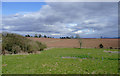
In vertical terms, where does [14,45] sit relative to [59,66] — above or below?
above

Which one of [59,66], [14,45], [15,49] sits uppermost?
[14,45]

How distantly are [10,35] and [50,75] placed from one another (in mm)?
23385

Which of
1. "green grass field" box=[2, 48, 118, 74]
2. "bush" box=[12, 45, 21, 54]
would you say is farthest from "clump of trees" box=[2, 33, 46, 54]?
"green grass field" box=[2, 48, 118, 74]

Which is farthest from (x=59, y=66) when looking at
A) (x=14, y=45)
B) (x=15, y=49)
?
(x=14, y=45)

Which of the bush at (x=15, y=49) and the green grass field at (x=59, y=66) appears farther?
the bush at (x=15, y=49)

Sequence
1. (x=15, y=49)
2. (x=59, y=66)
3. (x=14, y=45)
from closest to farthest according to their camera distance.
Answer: (x=59, y=66)
(x=15, y=49)
(x=14, y=45)

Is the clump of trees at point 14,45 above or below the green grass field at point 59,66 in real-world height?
above

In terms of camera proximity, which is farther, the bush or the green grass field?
the bush

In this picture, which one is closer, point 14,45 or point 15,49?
point 15,49

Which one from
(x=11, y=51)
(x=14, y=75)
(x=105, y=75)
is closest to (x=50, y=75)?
(x=14, y=75)

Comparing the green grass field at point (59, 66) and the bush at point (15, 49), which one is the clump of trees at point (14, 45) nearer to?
the bush at point (15, 49)

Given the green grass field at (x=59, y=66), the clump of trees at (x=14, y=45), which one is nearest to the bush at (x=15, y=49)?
the clump of trees at (x=14, y=45)

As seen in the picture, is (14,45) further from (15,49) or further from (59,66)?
(59,66)

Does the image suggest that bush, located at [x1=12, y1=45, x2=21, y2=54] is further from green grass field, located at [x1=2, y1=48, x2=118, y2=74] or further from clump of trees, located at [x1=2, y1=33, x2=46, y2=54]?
green grass field, located at [x1=2, y1=48, x2=118, y2=74]
